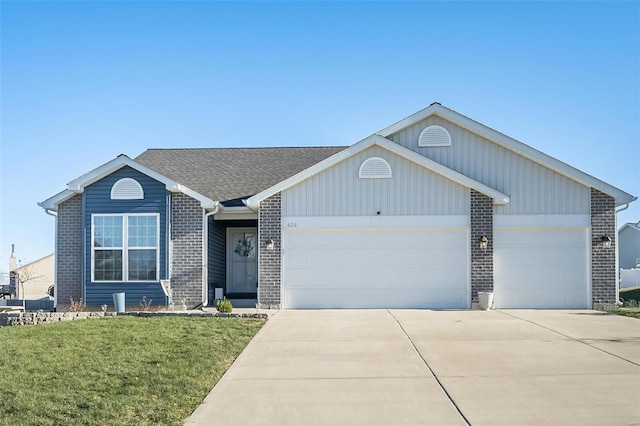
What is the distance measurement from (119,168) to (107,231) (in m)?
1.74

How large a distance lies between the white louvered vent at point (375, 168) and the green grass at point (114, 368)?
5.41m

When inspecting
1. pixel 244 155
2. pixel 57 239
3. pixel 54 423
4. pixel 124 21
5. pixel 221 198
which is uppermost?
pixel 124 21

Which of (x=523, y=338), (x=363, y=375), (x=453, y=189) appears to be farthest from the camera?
(x=453, y=189)

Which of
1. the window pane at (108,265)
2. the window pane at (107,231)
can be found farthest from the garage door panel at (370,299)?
the window pane at (107,231)

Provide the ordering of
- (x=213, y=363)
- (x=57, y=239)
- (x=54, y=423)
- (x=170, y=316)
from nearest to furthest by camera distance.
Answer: (x=54, y=423)
(x=213, y=363)
(x=170, y=316)
(x=57, y=239)

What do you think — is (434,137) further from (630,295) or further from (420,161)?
(630,295)

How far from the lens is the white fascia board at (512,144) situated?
56.0 feet

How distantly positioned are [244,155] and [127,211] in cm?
618

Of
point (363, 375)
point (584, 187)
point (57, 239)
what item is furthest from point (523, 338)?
point (57, 239)

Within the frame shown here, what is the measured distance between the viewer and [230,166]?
21781 mm

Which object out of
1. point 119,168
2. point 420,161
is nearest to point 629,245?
point 420,161

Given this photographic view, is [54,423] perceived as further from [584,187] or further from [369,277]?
[584,187]

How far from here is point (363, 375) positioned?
368 inches

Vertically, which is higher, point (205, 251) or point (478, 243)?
point (478, 243)
